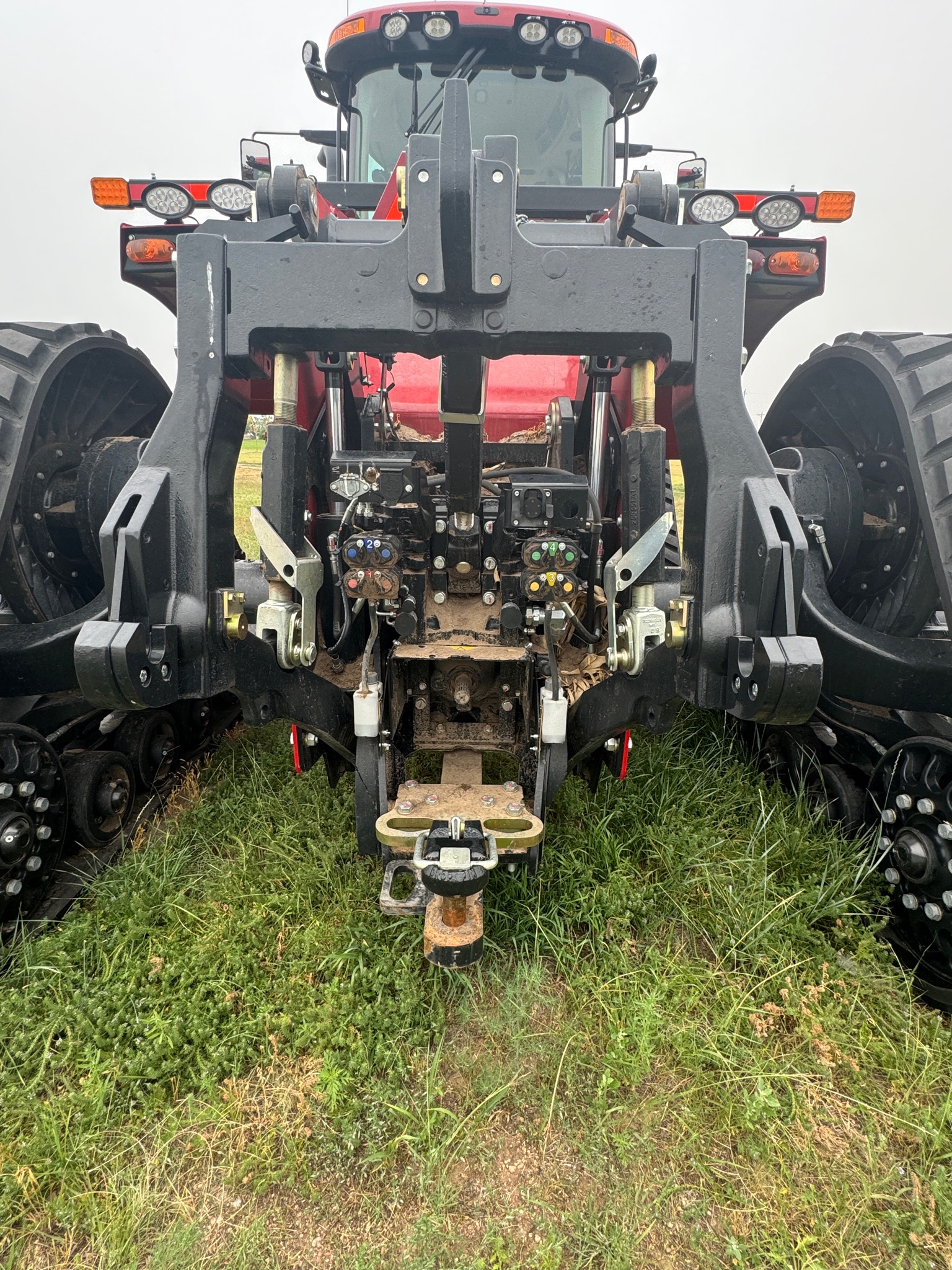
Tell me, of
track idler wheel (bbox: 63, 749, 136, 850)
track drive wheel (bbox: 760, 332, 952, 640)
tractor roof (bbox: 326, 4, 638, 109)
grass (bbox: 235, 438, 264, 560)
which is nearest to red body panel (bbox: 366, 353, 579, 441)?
grass (bbox: 235, 438, 264, 560)

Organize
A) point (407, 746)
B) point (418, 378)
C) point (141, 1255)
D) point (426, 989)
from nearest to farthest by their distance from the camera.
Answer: point (141, 1255) → point (426, 989) → point (407, 746) → point (418, 378)

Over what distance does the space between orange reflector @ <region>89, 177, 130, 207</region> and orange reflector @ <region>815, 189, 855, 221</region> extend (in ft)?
8.30

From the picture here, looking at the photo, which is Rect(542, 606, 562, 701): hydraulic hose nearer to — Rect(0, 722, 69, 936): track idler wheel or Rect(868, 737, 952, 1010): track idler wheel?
Rect(868, 737, 952, 1010): track idler wheel

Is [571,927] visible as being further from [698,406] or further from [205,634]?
[698,406]

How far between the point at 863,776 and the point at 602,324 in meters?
1.80

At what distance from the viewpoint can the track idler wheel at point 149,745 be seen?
105 inches

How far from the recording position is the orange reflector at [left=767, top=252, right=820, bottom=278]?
257cm

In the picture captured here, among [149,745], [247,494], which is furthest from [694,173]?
[247,494]

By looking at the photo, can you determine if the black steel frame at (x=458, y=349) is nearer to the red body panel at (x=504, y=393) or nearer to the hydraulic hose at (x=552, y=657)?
the hydraulic hose at (x=552, y=657)

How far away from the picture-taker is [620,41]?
3225 millimetres

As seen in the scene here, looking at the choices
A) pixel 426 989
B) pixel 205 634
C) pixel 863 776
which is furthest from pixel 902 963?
pixel 205 634

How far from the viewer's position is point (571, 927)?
2176 mm

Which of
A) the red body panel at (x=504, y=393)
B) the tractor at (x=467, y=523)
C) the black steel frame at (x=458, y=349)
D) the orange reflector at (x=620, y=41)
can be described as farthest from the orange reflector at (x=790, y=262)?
the orange reflector at (x=620, y=41)

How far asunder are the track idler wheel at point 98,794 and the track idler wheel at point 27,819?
0.12 meters
